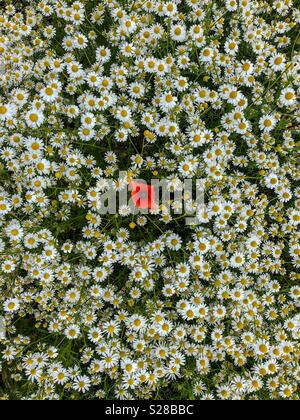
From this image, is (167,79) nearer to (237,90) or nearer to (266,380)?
(237,90)

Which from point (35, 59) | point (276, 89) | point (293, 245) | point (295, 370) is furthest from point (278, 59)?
point (295, 370)

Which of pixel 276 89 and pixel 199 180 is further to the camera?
pixel 276 89

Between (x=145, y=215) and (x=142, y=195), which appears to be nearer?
(x=142, y=195)

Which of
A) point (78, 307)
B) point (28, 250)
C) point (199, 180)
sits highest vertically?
point (199, 180)
